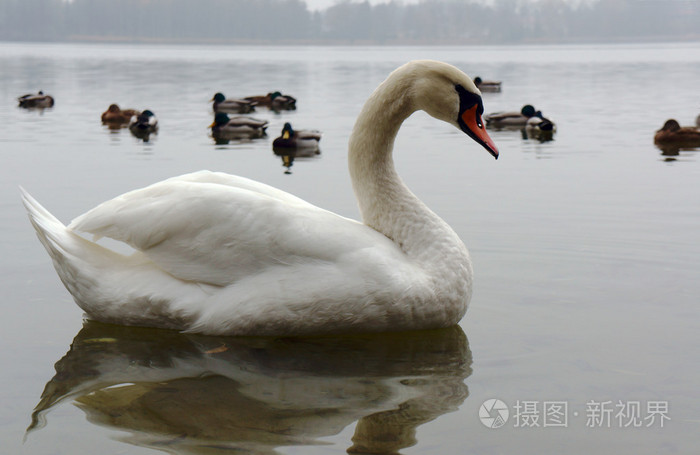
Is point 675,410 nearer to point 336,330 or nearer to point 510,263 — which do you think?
point 336,330

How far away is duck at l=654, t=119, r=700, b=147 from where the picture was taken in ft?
54.9

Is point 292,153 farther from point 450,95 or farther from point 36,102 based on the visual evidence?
point 36,102

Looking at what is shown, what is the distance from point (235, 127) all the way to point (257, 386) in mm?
15647

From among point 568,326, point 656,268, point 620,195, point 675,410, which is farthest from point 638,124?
point 675,410

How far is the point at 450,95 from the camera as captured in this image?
5848 millimetres

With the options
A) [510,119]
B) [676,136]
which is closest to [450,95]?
[676,136]

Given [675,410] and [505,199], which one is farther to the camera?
[505,199]

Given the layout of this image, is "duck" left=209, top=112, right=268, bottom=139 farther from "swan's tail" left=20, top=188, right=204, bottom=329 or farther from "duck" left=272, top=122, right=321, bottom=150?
"swan's tail" left=20, top=188, right=204, bottom=329

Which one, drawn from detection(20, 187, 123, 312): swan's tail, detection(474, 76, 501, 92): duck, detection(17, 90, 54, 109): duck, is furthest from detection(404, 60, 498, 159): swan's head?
detection(474, 76, 501, 92): duck

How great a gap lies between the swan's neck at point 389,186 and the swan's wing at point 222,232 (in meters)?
0.36

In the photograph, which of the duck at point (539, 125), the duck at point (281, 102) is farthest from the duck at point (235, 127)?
the duck at point (281, 102)

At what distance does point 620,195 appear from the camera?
10.5m

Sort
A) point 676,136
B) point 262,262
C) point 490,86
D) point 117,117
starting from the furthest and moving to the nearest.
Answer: point 490,86 < point 117,117 < point 676,136 < point 262,262

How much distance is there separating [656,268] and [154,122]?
15.0 meters
